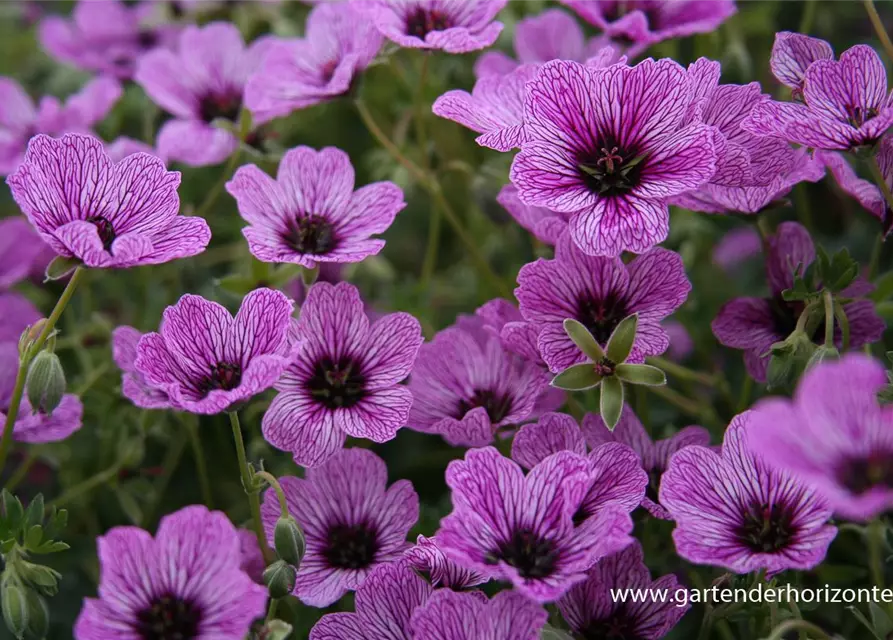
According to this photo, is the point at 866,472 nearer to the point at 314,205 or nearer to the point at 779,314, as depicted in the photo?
the point at 779,314

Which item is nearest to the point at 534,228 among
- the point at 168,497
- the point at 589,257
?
the point at 589,257

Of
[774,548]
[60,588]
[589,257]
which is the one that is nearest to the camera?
[774,548]

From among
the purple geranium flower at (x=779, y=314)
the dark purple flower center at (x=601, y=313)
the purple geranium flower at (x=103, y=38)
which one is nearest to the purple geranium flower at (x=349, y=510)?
the dark purple flower center at (x=601, y=313)

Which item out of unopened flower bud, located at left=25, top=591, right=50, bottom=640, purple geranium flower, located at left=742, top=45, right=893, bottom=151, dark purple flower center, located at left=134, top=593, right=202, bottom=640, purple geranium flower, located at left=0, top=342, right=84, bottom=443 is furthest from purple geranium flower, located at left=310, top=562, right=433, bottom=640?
purple geranium flower, located at left=742, top=45, right=893, bottom=151

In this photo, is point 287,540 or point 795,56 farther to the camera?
point 795,56

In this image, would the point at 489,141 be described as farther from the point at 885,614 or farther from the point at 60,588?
the point at 60,588

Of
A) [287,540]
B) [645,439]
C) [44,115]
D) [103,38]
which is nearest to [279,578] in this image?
[287,540]

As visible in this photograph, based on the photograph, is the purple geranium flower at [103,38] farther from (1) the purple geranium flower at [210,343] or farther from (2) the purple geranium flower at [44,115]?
(1) the purple geranium flower at [210,343]
